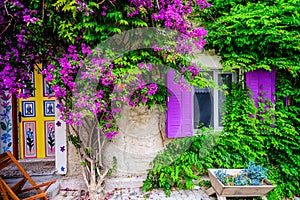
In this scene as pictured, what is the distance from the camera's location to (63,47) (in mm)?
3865

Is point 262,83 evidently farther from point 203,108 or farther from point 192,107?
point 192,107

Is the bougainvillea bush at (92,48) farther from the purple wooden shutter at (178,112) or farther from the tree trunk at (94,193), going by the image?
the purple wooden shutter at (178,112)

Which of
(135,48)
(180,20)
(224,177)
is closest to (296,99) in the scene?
(224,177)

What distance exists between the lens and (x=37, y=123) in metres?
5.32

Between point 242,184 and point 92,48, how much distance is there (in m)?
3.44

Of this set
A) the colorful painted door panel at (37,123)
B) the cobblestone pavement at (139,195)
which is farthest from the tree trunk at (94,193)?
the colorful painted door panel at (37,123)

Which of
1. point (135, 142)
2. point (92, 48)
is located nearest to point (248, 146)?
point (135, 142)

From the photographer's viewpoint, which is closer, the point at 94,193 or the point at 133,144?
the point at 94,193

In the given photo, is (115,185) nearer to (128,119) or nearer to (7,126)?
(128,119)

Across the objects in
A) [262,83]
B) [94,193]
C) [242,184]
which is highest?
[262,83]

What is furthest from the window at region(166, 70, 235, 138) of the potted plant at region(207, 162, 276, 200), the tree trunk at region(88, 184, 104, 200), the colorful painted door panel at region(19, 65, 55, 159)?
the colorful painted door panel at region(19, 65, 55, 159)

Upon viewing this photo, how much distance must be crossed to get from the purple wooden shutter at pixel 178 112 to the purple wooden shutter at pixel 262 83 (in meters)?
1.34

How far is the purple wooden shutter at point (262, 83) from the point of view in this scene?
4.78 meters

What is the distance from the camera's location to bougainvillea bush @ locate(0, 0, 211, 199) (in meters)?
Result: 3.46
